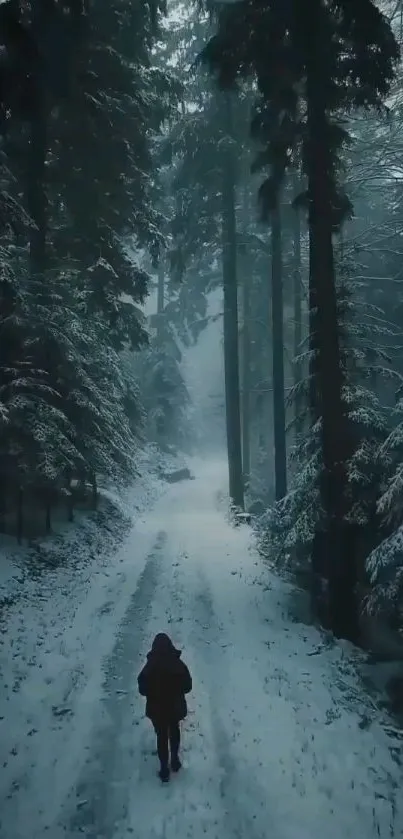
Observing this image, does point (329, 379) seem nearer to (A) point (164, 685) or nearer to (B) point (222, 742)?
(A) point (164, 685)

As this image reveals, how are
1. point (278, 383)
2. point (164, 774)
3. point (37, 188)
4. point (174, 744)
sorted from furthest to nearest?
point (278, 383) < point (37, 188) < point (174, 744) < point (164, 774)

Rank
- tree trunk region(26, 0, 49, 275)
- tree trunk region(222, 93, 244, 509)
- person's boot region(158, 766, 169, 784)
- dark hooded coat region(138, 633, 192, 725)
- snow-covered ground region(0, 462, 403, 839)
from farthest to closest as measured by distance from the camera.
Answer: tree trunk region(222, 93, 244, 509) < tree trunk region(26, 0, 49, 275) < dark hooded coat region(138, 633, 192, 725) < person's boot region(158, 766, 169, 784) < snow-covered ground region(0, 462, 403, 839)

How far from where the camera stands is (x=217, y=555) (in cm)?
1666

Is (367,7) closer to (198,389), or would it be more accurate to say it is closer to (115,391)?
(115,391)

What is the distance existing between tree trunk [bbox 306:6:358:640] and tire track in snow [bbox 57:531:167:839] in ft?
13.2

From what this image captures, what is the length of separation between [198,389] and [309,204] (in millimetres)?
55245

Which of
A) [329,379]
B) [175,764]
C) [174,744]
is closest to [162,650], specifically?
[174,744]

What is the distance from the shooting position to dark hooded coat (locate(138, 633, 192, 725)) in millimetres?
6594

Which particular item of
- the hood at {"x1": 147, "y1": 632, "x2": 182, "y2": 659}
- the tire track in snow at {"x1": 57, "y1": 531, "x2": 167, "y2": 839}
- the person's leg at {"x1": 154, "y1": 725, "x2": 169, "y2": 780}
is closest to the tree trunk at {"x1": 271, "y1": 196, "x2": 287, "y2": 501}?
the tire track in snow at {"x1": 57, "y1": 531, "x2": 167, "y2": 839}

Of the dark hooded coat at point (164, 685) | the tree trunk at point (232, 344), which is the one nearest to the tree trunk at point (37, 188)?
the tree trunk at point (232, 344)

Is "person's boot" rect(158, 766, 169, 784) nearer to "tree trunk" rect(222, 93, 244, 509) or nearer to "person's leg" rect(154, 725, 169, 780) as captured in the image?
"person's leg" rect(154, 725, 169, 780)

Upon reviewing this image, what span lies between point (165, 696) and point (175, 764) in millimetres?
818

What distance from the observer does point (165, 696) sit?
6.62 meters

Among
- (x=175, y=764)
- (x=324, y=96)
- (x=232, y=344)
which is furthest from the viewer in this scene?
(x=232, y=344)
